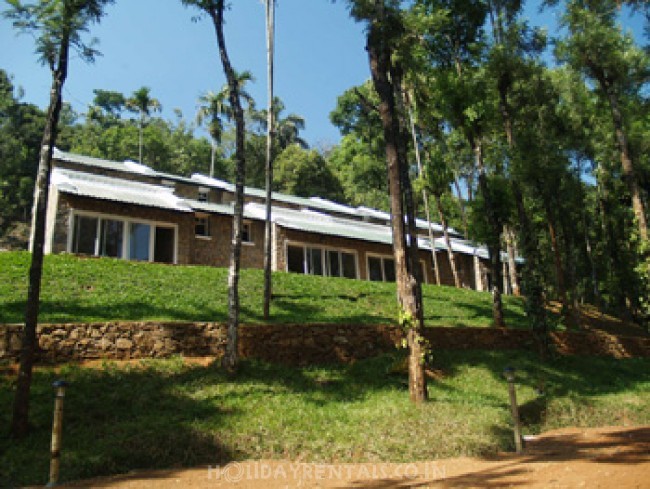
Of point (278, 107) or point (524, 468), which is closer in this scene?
point (524, 468)

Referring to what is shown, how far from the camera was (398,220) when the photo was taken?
11453 millimetres

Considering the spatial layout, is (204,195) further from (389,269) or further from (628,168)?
(628,168)

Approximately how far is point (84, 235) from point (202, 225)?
18.1 feet

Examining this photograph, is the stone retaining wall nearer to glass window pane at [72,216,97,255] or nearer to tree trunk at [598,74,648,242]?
tree trunk at [598,74,648,242]

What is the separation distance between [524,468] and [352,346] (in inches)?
316

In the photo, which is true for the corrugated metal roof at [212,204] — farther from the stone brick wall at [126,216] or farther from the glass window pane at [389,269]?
the glass window pane at [389,269]

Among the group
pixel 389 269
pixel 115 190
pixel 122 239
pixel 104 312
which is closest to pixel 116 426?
pixel 104 312

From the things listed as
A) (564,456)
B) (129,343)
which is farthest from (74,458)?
(564,456)

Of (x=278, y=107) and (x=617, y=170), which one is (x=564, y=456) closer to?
(x=617, y=170)

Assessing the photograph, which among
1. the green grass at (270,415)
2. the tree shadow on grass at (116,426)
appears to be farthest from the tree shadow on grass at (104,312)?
the tree shadow on grass at (116,426)

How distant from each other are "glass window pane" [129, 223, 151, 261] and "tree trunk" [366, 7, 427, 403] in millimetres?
12521

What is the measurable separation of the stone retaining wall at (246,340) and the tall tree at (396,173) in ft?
8.49

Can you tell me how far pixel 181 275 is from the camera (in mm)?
17375

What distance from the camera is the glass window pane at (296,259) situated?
2466 centimetres
